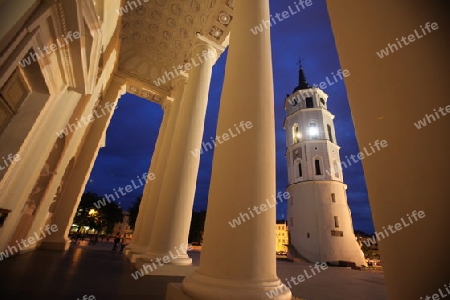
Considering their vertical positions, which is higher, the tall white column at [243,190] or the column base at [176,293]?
the tall white column at [243,190]

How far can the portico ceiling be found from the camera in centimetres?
1441

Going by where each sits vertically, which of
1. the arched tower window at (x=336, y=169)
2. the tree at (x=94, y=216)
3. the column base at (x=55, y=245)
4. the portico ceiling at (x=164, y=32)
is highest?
the arched tower window at (x=336, y=169)

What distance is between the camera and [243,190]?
5105mm

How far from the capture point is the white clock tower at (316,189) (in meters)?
50.0

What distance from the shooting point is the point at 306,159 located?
58938 mm

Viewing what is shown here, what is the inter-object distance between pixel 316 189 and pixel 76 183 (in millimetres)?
50613

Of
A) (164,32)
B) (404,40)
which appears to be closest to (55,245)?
(164,32)

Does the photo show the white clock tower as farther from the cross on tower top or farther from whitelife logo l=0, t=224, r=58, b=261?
whitelife logo l=0, t=224, r=58, b=261

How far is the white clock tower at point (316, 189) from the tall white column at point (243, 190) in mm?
53225

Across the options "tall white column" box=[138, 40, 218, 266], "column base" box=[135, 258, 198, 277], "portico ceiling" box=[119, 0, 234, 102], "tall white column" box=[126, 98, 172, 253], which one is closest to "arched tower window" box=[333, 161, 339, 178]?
"portico ceiling" box=[119, 0, 234, 102]

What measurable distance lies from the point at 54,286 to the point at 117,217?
91.5 meters

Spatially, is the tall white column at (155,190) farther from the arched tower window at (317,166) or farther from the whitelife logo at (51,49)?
the arched tower window at (317,166)

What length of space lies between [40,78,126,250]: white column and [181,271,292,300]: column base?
21723 millimetres

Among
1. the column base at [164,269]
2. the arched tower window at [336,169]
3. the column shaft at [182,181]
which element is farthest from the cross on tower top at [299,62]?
the column base at [164,269]
